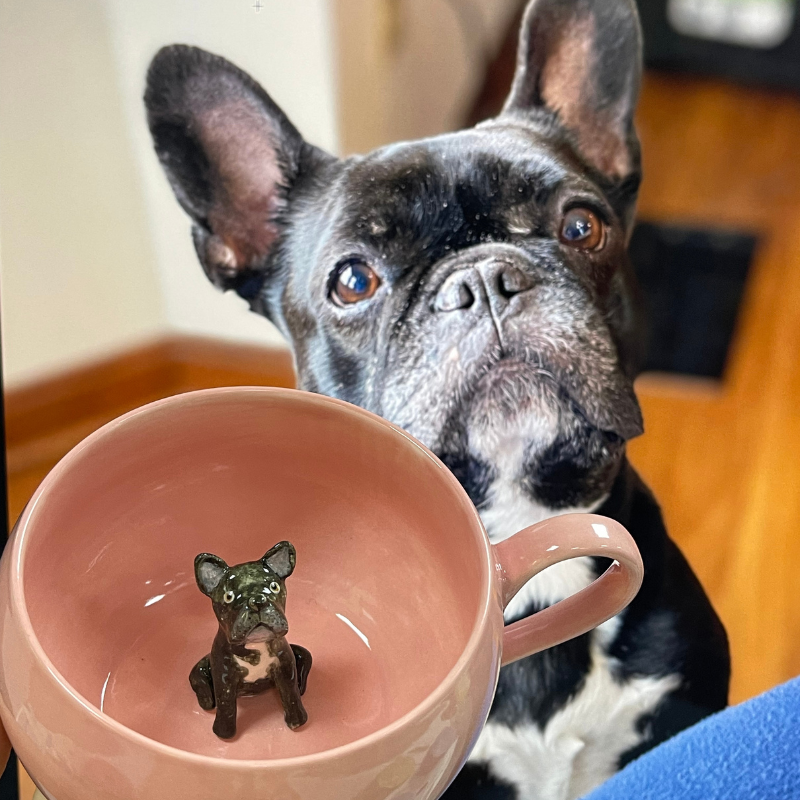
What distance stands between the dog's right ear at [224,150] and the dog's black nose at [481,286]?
0.10 meters

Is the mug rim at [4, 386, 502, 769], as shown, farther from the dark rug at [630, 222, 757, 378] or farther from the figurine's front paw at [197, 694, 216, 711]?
the dark rug at [630, 222, 757, 378]

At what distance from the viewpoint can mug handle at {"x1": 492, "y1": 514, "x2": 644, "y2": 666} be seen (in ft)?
1.04

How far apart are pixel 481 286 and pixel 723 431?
261 mm

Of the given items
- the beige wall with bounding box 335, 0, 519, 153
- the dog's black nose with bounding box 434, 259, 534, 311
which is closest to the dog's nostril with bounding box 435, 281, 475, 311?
the dog's black nose with bounding box 434, 259, 534, 311

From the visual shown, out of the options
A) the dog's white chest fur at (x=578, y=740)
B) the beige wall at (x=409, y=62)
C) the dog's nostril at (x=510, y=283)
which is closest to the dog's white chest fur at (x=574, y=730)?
the dog's white chest fur at (x=578, y=740)

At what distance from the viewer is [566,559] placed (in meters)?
0.32

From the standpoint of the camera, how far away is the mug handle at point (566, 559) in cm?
32

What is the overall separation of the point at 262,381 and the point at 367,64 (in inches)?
9.7

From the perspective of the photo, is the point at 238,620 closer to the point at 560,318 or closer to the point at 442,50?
the point at 560,318

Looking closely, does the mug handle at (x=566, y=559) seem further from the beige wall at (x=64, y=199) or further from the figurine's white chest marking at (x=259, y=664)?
the beige wall at (x=64, y=199)

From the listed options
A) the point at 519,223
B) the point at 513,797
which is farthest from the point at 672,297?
the point at 513,797

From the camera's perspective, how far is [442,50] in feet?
2.43

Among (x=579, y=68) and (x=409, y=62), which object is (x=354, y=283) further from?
(x=409, y=62)

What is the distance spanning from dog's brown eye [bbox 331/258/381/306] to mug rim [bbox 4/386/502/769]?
0.08 metres
